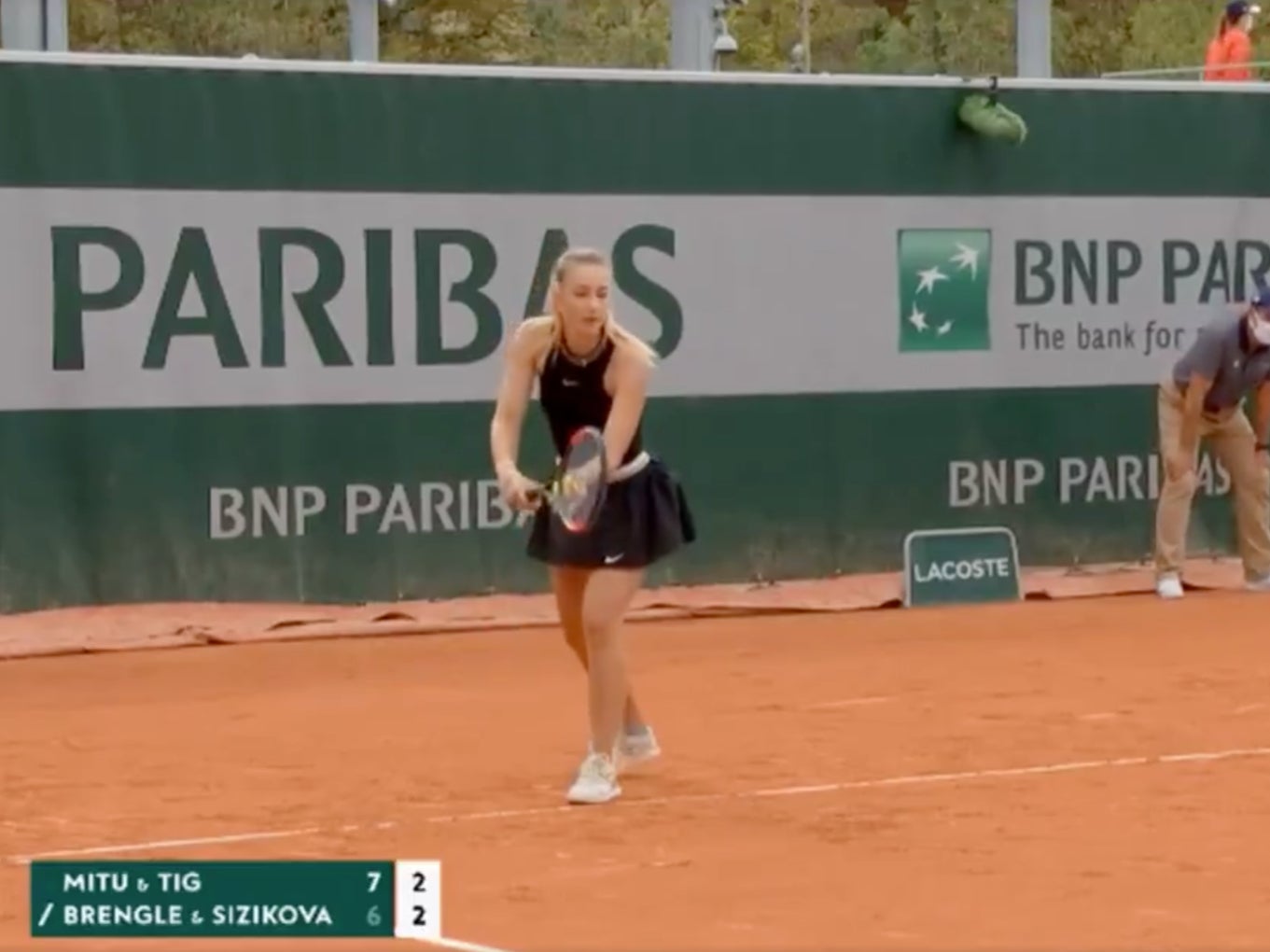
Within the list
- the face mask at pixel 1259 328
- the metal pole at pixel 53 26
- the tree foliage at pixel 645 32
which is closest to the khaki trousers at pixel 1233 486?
the face mask at pixel 1259 328

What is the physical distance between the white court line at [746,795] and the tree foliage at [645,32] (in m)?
8.34

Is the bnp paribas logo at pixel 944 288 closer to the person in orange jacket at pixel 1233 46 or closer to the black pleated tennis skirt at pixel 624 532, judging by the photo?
the person in orange jacket at pixel 1233 46

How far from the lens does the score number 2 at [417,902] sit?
673 centimetres

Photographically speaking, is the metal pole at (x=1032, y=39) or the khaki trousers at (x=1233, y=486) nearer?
the khaki trousers at (x=1233, y=486)

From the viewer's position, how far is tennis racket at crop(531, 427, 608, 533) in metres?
8.41

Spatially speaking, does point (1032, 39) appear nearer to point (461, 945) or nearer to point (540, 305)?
point (540, 305)

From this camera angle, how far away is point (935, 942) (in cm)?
656

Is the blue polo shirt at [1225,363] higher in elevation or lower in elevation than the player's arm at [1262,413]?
higher

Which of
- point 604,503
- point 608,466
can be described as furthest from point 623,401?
point 604,503

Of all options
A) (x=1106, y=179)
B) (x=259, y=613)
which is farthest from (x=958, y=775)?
(x=1106, y=179)

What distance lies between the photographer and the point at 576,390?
8609 mm

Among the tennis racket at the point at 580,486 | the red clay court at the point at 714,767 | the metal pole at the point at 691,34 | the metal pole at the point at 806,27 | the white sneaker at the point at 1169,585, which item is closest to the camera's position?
the red clay court at the point at 714,767

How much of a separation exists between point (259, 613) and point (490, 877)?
6.35 meters

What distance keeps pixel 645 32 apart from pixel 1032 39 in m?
5.39
